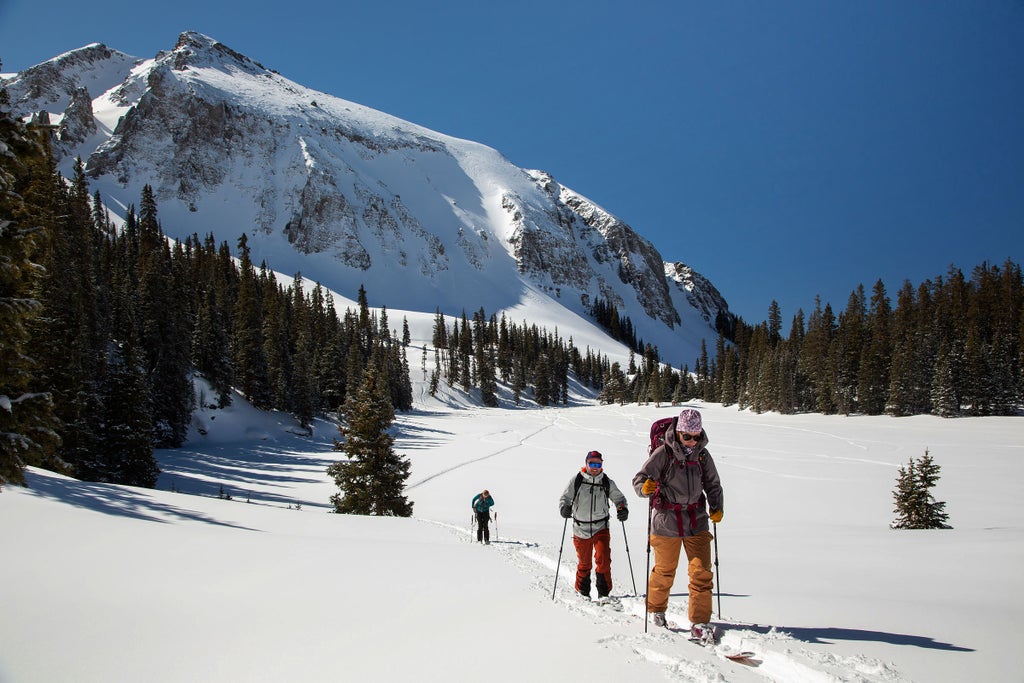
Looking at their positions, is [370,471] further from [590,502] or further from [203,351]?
[203,351]

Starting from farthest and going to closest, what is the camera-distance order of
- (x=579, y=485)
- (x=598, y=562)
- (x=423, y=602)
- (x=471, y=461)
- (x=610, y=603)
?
(x=471, y=461)
(x=579, y=485)
(x=598, y=562)
(x=610, y=603)
(x=423, y=602)

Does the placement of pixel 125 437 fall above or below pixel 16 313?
below

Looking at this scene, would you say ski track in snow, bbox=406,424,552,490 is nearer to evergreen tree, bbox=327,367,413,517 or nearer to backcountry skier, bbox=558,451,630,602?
evergreen tree, bbox=327,367,413,517

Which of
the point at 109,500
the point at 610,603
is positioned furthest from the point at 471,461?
the point at 610,603

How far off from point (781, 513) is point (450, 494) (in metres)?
13.9

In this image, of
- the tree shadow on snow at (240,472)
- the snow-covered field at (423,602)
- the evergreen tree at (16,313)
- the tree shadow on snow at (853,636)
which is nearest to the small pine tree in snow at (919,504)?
the snow-covered field at (423,602)

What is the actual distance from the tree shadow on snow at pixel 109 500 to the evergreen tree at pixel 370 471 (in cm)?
801

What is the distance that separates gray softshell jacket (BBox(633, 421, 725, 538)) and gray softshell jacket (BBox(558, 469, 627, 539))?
1.53 m

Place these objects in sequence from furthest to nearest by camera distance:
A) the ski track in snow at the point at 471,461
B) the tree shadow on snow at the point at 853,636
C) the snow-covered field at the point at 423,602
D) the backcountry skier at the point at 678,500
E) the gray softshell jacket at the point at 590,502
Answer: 1. the ski track in snow at the point at 471,461
2. the gray softshell jacket at the point at 590,502
3. the backcountry skier at the point at 678,500
4. the tree shadow on snow at the point at 853,636
5. the snow-covered field at the point at 423,602

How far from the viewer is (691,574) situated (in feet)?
17.2

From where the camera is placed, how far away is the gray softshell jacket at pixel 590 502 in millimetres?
7219

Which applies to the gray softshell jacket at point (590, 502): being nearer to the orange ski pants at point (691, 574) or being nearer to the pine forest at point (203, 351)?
the orange ski pants at point (691, 574)

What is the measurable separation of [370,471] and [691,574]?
562 inches

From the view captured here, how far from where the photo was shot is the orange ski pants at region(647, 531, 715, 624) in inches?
206
